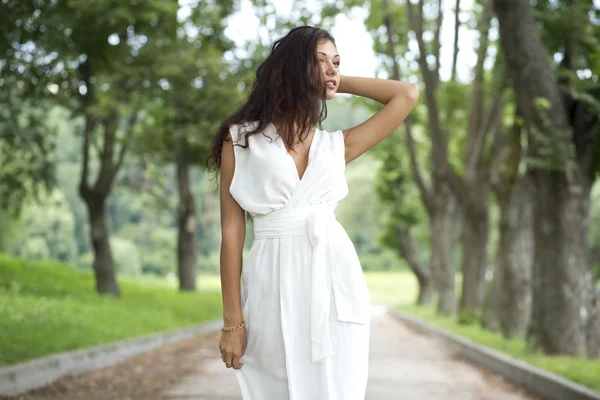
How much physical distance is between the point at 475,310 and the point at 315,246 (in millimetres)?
18289

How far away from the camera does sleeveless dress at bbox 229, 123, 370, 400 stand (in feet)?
10.0

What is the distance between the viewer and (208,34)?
986 inches

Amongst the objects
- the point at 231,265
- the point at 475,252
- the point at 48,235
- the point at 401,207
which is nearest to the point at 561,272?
the point at 231,265

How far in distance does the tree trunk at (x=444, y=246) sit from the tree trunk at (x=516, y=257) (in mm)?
6722

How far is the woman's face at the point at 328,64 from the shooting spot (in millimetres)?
3232

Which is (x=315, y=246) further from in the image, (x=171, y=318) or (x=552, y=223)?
(x=171, y=318)

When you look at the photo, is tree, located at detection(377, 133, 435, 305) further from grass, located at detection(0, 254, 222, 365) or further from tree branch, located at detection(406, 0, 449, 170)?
tree branch, located at detection(406, 0, 449, 170)

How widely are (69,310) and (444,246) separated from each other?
41.6ft

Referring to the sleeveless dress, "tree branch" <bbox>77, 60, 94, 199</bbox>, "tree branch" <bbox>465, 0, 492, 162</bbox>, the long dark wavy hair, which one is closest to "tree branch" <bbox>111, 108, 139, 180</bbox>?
"tree branch" <bbox>77, 60, 94, 199</bbox>

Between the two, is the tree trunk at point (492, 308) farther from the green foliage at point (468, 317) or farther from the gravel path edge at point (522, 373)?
the gravel path edge at point (522, 373)

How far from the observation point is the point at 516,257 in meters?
17.2

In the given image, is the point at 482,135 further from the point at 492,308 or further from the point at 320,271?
the point at 320,271

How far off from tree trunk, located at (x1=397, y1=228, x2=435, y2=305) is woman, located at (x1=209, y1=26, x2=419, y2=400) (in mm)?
34116

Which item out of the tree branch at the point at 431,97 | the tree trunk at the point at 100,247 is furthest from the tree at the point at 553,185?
the tree trunk at the point at 100,247
